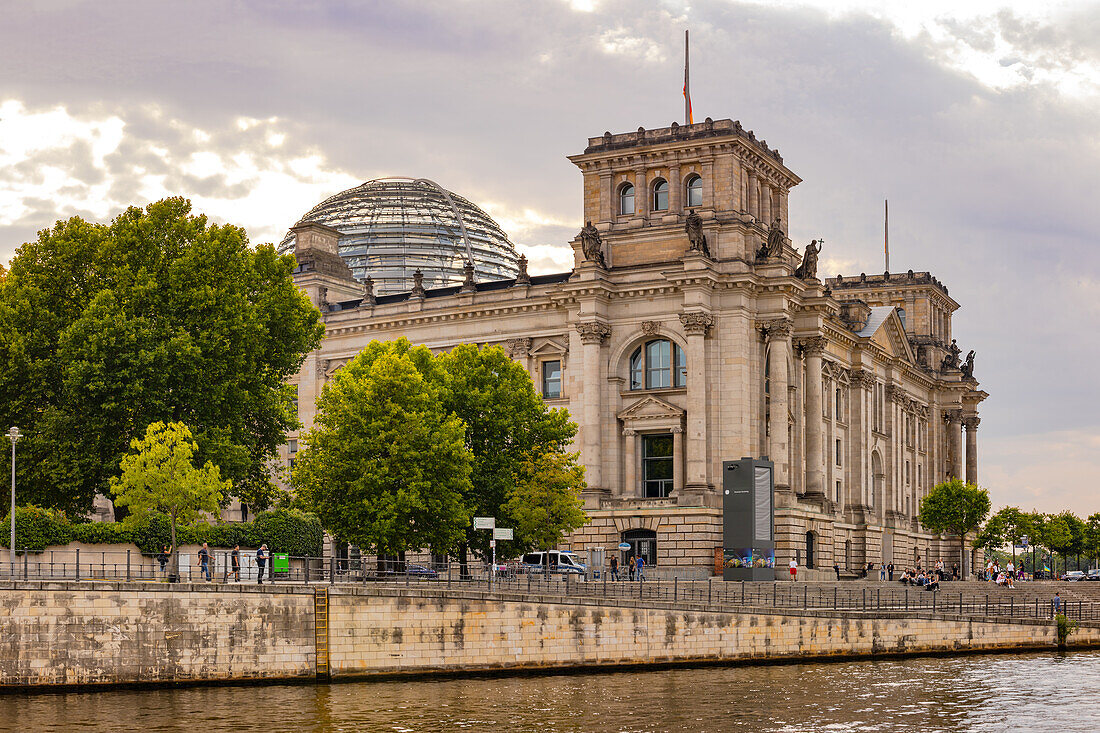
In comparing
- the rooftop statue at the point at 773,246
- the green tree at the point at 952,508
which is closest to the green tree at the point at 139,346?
the rooftop statue at the point at 773,246

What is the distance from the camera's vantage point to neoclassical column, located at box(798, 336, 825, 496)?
328ft

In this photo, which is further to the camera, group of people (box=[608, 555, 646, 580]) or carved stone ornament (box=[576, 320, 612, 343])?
carved stone ornament (box=[576, 320, 612, 343])

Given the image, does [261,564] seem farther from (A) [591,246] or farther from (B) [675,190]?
(B) [675,190]

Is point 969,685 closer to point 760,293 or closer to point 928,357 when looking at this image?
point 760,293

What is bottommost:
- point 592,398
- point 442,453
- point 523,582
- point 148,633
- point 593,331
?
point 148,633

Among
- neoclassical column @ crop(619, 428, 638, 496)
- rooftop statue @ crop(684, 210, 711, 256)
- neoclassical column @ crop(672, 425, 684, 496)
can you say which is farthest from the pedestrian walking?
rooftop statue @ crop(684, 210, 711, 256)

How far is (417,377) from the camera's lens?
6931cm

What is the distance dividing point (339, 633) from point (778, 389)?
48.8 meters

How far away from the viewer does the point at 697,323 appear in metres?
91.5

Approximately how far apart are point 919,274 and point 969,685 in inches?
3717

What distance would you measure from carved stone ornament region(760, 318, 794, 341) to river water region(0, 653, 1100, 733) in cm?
4044

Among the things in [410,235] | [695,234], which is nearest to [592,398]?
[695,234]

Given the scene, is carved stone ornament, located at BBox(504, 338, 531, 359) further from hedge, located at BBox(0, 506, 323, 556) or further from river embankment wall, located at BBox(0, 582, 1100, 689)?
river embankment wall, located at BBox(0, 582, 1100, 689)

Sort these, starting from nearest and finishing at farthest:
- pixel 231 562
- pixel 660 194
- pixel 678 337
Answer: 1. pixel 231 562
2. pixel 678 337
3. pixel 660 194
